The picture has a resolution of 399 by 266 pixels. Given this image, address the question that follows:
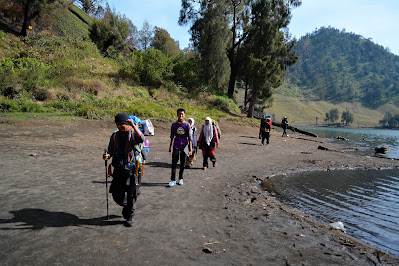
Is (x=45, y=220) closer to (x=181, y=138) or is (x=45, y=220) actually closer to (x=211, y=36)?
(x=181, y=138)

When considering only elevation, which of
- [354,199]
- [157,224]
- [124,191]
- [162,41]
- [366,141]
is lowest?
[354,199]

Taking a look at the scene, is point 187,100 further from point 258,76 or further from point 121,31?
point 121,31

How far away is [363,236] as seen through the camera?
17.8ft

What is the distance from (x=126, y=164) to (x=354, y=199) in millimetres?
7214

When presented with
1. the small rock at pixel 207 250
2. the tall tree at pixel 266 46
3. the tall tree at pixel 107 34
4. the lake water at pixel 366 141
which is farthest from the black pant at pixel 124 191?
the tall tree at pixel 107 34

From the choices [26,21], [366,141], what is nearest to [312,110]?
[366,141]

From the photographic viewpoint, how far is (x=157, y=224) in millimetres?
4863

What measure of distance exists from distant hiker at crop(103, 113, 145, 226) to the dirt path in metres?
0.44

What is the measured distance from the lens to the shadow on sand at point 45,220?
177 inches

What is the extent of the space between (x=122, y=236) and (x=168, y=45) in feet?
198

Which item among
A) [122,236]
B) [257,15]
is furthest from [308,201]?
[257,15]

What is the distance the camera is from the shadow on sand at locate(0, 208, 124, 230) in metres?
4.50

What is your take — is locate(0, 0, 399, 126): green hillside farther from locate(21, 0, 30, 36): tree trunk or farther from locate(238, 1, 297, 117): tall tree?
locate(238, 1, 297, 117): tall tree

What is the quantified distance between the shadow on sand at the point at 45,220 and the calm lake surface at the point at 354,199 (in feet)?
16.6
